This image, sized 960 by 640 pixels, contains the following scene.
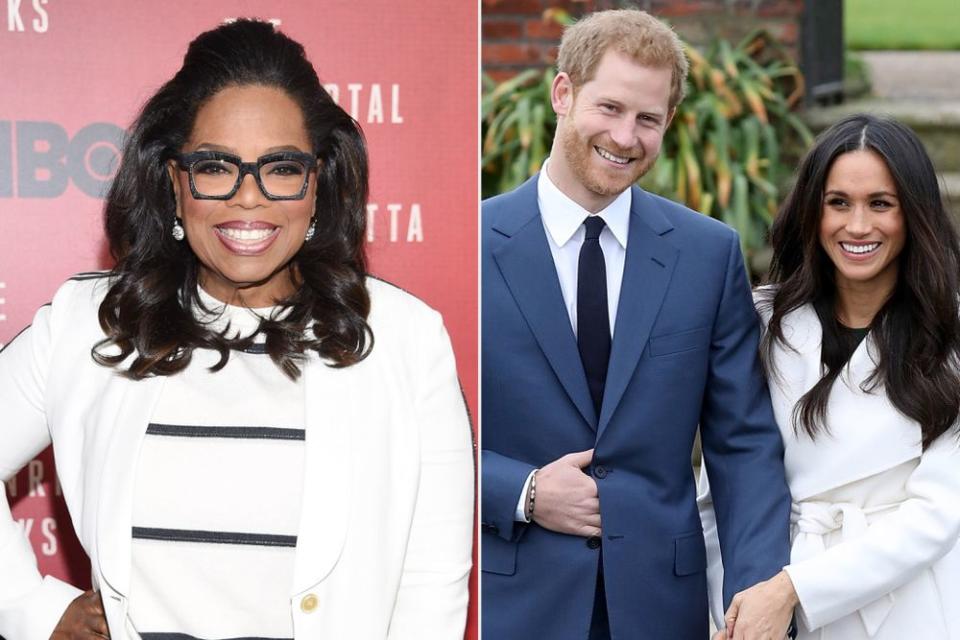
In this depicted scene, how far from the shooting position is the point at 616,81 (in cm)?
245

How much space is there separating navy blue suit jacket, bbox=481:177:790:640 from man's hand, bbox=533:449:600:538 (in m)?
0.03

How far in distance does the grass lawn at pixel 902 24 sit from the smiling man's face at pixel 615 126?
387 cm

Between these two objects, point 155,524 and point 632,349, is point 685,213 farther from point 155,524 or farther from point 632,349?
point 155,524

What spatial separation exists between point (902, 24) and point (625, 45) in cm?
435

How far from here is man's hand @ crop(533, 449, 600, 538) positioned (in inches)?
94.0

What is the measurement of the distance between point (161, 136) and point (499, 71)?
122 inches

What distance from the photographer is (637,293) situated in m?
2.43

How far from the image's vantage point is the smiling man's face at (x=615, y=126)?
8.02ft

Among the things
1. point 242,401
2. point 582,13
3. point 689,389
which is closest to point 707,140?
point 582,13

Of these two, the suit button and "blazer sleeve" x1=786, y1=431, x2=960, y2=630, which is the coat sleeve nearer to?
"blazer sleeve" x1=786, y1=431, x2=960, y2=630

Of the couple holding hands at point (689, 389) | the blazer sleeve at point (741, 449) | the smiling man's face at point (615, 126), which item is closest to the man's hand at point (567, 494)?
the couple holding hands at point (689, 389)

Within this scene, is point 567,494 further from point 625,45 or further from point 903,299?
point 625,45

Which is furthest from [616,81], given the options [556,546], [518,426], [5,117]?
[5,117]

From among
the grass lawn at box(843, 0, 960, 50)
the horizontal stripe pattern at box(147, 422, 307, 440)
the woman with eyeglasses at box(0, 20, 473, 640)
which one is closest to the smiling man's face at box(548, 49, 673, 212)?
the woman with eyeglasses at box(0, 20, 473, 640)
